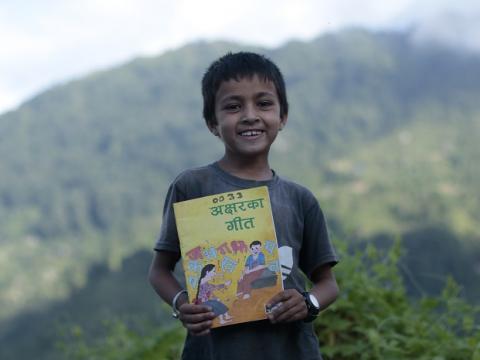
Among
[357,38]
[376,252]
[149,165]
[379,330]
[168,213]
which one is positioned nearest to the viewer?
[168,213]

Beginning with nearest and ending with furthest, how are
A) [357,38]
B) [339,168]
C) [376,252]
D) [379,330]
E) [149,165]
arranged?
1. [379,330]
2. [376,252]
3. [339,168]
4. [149,165]
5. [357,38]

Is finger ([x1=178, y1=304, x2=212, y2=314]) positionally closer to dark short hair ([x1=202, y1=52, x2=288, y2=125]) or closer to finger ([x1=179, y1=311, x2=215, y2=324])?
finger ([x1=179, y1=311, x2=215, y2=324])

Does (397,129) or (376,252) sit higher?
(397,129)

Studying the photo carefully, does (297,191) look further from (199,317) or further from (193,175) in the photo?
(199,317)

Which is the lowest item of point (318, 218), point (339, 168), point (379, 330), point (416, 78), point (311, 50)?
point (379, 330)

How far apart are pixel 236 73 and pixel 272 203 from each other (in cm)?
44

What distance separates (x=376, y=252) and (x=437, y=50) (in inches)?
7113

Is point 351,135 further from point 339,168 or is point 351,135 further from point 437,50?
point 437,50

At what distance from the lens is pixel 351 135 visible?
143000 millimetres

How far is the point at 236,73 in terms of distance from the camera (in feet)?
7.28

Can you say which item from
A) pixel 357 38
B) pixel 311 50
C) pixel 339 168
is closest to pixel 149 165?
pixel 339 168

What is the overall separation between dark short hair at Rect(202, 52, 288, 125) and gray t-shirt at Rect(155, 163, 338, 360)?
0.23m

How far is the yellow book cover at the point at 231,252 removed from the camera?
2057 millimetres

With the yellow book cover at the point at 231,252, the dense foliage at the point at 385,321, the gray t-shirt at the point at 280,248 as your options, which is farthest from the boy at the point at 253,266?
the dense foliage at the point at 385,321
